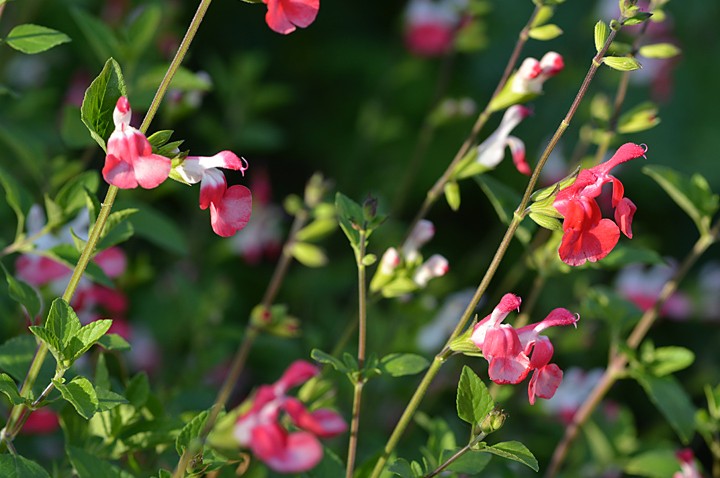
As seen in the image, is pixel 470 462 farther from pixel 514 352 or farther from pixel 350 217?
pixel 350 217

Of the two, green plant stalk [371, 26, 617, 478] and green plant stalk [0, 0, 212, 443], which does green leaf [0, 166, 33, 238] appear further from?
green plant stalk [371, 26, 617, 478]

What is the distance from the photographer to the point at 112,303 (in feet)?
4.27

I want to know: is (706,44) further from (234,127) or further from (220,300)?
(220,300)

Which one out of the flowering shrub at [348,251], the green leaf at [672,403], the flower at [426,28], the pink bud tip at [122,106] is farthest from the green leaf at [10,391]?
the flower at [426,28]

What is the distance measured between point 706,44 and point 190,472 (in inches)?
97.1

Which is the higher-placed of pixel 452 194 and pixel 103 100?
pixel 103 100

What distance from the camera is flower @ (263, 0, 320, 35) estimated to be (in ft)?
2.41

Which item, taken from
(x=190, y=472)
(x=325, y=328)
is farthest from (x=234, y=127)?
(x=190, y=472)

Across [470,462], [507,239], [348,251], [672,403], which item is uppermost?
[507,239]

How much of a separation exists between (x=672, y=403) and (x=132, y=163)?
28.8 inches

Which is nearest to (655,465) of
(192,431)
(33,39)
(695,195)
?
(695,195)

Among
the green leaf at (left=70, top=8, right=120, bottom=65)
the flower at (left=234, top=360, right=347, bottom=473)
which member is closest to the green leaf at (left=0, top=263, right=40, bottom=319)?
the flower at (left=234, top=360, right=347, bottom=473)

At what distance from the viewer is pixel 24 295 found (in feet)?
3.05

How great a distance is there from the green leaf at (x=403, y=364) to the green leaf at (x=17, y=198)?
0.44m
